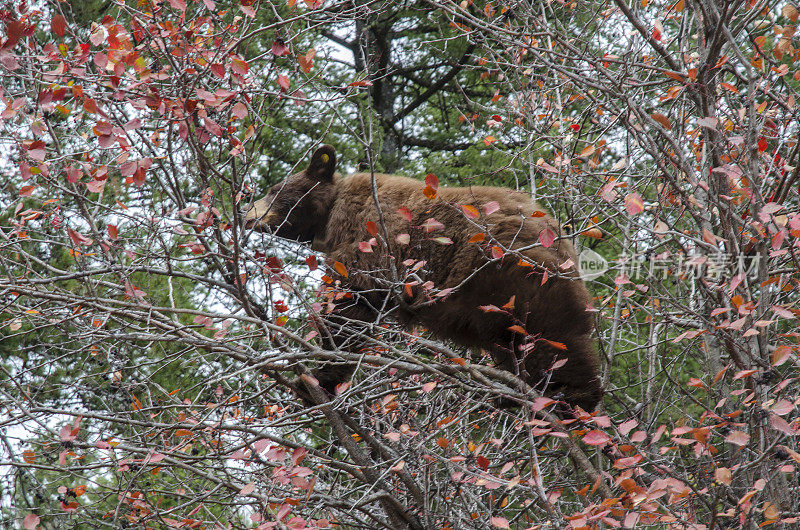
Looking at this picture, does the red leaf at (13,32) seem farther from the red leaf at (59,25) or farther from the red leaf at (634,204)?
the red leaf at (634,204)

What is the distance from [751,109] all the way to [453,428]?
2.78 meters

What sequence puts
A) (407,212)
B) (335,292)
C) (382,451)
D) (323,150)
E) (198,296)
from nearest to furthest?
1. (407,212)
2. (382,451)
3. (335,292)
4. (323,150)
5. (198,296)

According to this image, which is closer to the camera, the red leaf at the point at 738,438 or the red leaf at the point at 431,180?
the red leaf at the point at 738,438

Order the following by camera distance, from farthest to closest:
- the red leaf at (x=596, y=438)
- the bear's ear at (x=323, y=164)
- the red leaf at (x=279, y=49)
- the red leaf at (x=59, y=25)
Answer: the bear's ear at (x=323, y=164), the red leaf at (x=279, y=49), the red leaf at (x=59, y=25), the red leaf at (x=596, y=438)

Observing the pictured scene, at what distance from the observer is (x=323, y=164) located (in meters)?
6.07

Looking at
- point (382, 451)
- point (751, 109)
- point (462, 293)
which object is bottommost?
point (382, 451)

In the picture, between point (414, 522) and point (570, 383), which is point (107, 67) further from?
point (570, 383)

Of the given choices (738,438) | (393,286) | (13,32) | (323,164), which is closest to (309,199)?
(323,164)

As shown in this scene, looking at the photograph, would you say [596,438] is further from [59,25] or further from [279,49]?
[59,25]

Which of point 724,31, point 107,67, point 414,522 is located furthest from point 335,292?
point 724,31

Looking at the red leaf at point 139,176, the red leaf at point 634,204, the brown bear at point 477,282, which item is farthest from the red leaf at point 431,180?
the red leaf at point 139,176

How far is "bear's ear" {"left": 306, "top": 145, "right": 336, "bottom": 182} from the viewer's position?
5.99 meters

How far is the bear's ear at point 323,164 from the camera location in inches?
236

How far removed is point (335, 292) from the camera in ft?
15.0
